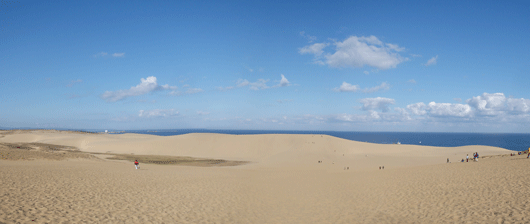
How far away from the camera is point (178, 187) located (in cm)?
1838

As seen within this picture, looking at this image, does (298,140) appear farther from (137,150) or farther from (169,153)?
(137,150)

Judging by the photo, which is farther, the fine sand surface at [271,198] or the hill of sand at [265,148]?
the hill of sand at [265,148]

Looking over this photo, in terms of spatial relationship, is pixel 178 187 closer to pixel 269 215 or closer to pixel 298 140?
pixel 269 215

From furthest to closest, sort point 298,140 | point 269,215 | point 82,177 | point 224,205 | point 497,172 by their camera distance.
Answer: point 298,140 < point 497,172 < point 82,177 < point 224,205 < point 269,215

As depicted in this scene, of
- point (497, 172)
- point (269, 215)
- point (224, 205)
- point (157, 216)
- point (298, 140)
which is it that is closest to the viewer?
point (157, 216)

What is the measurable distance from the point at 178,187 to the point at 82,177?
7007mm

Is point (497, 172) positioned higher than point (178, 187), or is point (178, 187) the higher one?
point (497, 172)

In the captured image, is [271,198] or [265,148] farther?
[265,148]

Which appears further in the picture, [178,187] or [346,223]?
[178,187]

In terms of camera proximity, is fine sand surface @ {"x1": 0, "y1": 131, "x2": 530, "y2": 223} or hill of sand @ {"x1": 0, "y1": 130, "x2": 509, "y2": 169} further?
hill of sand @ {"x1": 0, "y1": 130, "x2": 509, "y2": 169}

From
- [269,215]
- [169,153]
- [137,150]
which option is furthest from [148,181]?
[137,150]

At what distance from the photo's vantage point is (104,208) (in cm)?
1218

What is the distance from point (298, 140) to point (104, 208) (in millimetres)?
51306

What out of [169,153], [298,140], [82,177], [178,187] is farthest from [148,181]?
[298,140]
